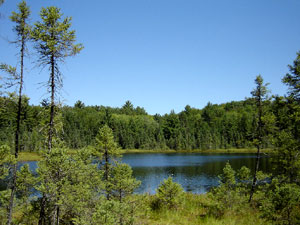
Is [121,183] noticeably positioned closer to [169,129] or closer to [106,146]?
[106,146]

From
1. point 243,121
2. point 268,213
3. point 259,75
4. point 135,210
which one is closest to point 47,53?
point 135,210

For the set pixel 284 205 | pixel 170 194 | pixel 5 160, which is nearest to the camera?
pixel 284 205

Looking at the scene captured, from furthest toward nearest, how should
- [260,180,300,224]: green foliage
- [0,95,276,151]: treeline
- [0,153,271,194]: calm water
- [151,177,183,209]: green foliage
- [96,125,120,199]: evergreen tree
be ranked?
[0,95,276,151]: treeline, [0,153,271,194]: calm water, [151,177,183,209]: green foliage, [96,125,120,199]: evergreen tree, [260,180,300,224]: green foliage

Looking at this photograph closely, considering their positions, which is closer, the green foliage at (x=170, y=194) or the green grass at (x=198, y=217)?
the green grass at (x=198, y=217)

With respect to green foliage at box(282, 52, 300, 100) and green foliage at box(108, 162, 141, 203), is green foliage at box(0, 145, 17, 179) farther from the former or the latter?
green foliage at box(282, 52, 300, 100)

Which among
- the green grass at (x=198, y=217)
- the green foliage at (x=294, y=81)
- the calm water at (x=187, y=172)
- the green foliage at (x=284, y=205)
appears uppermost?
the green foliage at (x=294, y=81)

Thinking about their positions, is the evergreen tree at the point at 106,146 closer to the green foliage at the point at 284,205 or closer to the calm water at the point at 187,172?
the calm water at the point at 187,172

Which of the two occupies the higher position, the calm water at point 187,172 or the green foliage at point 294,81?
the green foliage at point 294,81

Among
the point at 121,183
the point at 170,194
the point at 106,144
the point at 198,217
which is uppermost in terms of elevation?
the point at 106,144

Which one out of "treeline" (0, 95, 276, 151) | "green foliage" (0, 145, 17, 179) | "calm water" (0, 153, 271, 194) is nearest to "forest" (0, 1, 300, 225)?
"green foliage" (0, 145, 17, 179)

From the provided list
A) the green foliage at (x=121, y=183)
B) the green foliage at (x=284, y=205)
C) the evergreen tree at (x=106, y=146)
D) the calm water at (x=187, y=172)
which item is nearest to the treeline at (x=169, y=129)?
the calm water at (x=187, y=172)

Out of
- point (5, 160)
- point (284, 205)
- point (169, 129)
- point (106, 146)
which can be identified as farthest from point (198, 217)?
point (169, 129)

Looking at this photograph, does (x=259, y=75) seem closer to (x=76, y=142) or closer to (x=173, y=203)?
(x=173, y=203)

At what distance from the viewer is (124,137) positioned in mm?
137875
